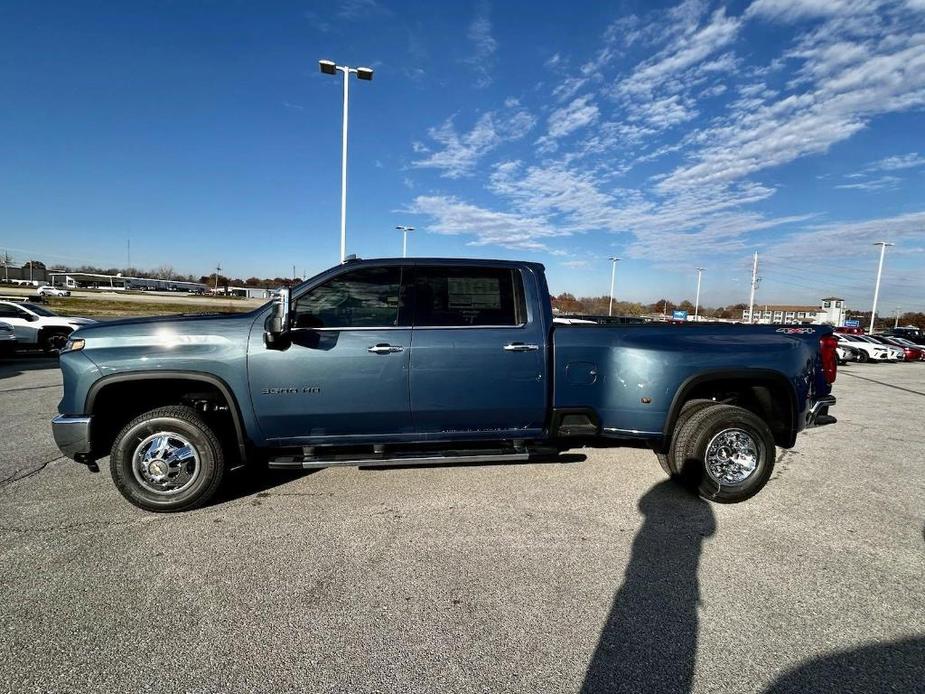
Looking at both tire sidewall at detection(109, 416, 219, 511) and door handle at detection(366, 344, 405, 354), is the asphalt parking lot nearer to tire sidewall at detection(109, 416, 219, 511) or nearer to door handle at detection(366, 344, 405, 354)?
tire sidewall at detection(109, 416, 219, 511)

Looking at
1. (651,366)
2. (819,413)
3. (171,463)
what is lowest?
(171,463)

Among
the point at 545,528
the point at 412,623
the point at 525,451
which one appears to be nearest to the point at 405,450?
the point at 525,451

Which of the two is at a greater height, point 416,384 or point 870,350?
point 416,384

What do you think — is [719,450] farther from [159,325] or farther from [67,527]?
[67,527]

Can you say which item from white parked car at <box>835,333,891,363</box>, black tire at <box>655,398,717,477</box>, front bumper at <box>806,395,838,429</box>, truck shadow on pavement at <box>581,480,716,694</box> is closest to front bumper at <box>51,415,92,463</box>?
truck shadow on pavement at <box>581,480,716,694</box>

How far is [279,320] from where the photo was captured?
3.23 meters

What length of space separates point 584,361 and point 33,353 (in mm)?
17502

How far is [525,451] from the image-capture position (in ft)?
12.2

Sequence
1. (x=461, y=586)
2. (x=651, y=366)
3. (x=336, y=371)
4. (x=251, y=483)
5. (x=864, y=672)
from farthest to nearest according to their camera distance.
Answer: (x=251, y=483) → (x=651, y=366) → (x=336, y=371) → (x=461, y=586) → (x=864, y=672)

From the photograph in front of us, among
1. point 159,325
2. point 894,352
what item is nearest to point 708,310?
point 894,352

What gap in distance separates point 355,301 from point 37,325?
15.1m

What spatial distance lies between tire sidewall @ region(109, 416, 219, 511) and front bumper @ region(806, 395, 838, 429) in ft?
16.6

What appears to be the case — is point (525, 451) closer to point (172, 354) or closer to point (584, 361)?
point (584, 361)

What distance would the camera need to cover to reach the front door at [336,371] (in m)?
3.49
